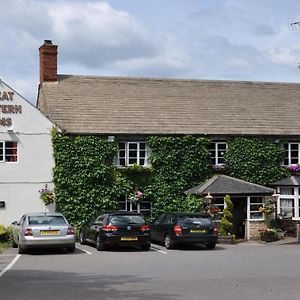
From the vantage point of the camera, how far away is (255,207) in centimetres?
3016

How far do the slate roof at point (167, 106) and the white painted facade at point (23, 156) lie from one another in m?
1.35

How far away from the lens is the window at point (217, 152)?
31969mm

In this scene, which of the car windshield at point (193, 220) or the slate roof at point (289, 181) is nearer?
the car windshield at point (193, 220)

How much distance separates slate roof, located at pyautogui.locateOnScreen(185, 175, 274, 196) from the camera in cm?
2900

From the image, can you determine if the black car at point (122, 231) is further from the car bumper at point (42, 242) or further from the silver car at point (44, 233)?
the car bumper at point (42, 242)

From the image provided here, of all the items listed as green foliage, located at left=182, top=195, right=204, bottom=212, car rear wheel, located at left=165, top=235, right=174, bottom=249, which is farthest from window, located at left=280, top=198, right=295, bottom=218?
car rear wheel, located at left=165, top=235, right=174, bottom=249

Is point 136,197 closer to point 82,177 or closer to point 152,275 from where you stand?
point 82,177

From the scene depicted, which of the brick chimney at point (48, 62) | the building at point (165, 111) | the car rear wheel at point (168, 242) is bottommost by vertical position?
the car rear wheel at point (168, 242)

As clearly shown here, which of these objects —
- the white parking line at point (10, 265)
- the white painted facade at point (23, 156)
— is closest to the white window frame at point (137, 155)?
the white painted facade at point (23, 156)

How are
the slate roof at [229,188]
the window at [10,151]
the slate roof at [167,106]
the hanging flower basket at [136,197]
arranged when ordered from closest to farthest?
the slate roof at [229,188] → the window at [10,151] → the hanging flower basket at [136,197] → the slate roof at [167,106]

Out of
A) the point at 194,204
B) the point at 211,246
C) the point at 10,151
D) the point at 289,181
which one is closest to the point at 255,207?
the point at 289,181

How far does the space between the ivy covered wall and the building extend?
528 millimetres

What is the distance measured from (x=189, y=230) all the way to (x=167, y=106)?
1215cm

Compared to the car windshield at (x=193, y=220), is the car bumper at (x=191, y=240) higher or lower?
lower
